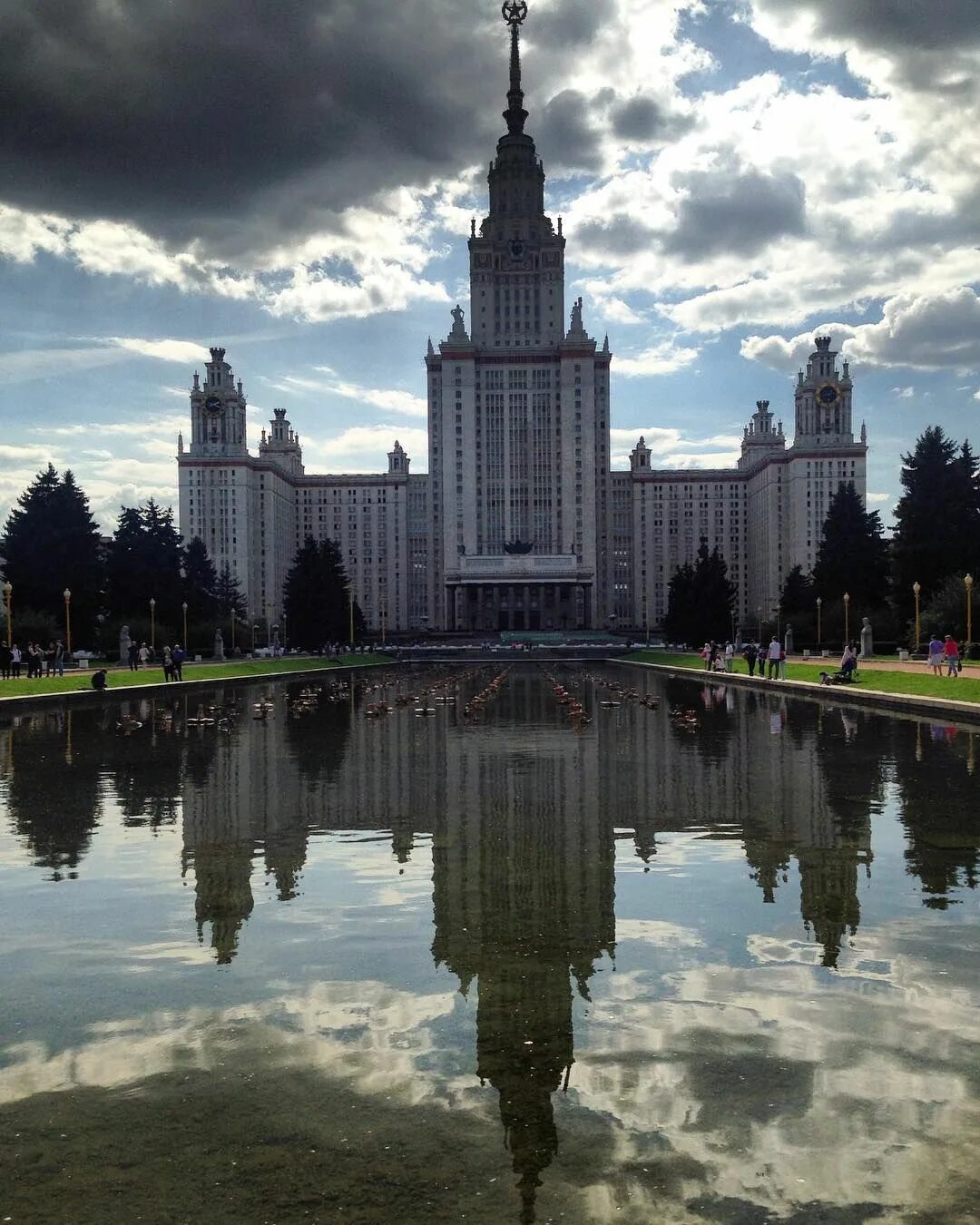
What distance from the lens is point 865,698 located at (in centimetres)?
3266

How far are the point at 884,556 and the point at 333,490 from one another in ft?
357

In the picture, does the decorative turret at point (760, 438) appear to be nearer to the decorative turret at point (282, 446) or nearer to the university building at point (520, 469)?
the university building at point (520, 469)

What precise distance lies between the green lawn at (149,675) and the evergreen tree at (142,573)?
12.2 metres

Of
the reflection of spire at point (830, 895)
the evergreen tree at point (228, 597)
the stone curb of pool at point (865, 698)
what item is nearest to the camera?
the reflection of spire at point (830, 895)

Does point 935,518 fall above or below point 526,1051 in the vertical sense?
above

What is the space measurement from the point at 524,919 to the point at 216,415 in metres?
156

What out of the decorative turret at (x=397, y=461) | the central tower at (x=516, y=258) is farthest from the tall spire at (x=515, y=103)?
the decorative turret at (x=397, y=461)

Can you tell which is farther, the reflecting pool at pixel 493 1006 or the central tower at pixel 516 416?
the central tower at pixel 516 416

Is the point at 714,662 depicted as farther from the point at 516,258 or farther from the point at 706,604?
the point at 516,258

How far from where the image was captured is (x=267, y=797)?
13977mm

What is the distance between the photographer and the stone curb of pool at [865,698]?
26.5 meters

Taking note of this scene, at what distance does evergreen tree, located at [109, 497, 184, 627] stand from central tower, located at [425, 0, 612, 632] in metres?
77.8

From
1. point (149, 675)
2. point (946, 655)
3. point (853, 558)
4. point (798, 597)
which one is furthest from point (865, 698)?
point (798, 597)

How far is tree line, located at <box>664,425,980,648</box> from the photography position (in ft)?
210
